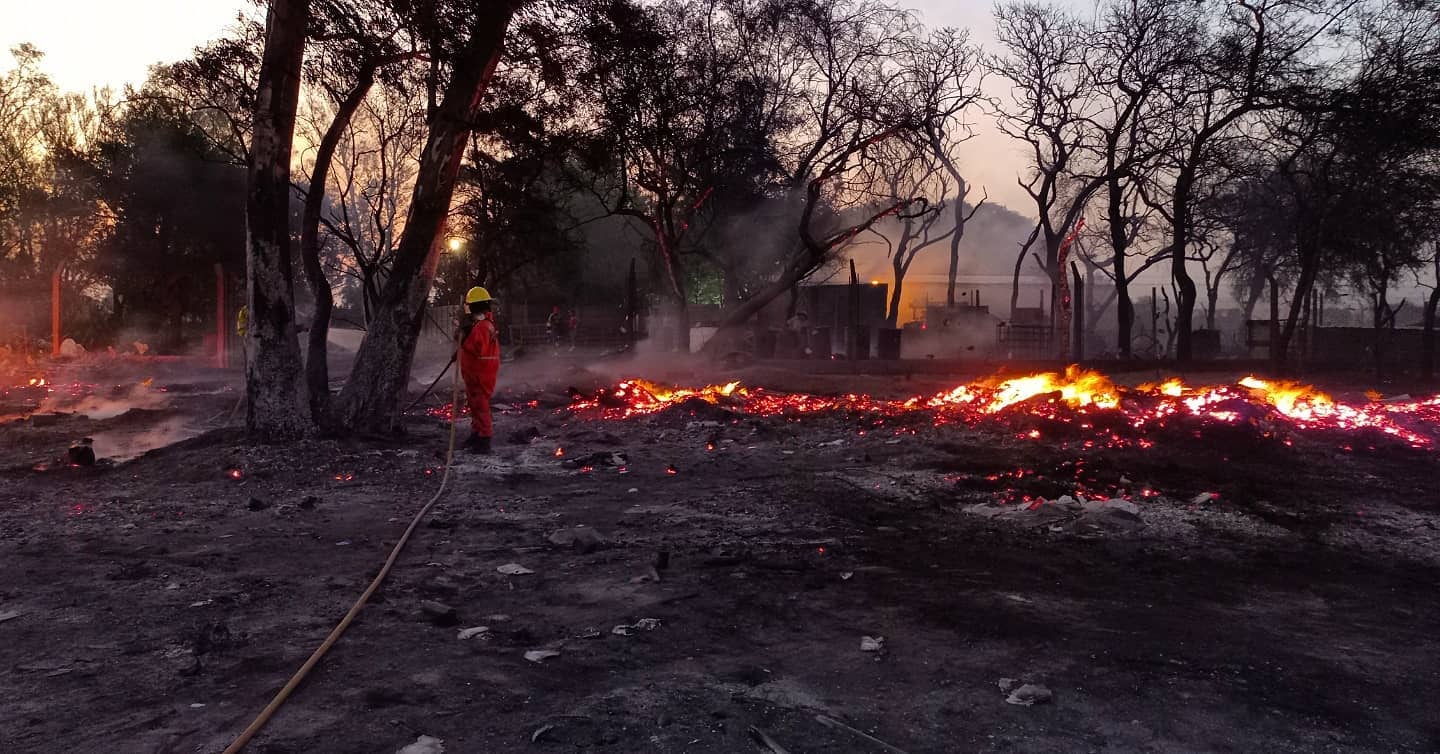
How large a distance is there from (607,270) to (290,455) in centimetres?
3306

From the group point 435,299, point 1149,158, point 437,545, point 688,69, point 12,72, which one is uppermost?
point 12,72

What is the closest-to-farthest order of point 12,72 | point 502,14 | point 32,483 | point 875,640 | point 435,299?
point 875,640 → point 32,483 → point 502,14 → point 12,72 → point 435,299

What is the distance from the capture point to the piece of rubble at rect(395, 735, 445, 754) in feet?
9.50

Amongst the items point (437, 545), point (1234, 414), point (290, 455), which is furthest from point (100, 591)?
point (1234, 414)

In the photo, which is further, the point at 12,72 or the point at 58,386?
the point at 12,72

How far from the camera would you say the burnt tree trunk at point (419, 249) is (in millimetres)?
9766

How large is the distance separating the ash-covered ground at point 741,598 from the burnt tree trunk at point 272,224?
1.66 feet

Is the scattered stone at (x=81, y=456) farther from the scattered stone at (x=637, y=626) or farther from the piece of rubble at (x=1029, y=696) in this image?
the piece of rubble at (x=1029, y=696)

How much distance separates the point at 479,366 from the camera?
983 cm

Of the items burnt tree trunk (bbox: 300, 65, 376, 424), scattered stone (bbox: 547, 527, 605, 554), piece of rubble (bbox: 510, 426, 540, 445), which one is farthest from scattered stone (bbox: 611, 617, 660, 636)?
burnt tree trunk (bbox: 300, 65, 376, 424)

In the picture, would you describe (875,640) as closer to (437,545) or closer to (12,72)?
(437,545)

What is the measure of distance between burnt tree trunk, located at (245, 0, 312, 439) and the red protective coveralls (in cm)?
174

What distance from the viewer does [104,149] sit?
28797 mm

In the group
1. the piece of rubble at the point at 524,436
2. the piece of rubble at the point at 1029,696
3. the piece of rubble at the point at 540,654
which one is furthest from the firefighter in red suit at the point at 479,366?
the piece of rubble at the point at 1029,696
